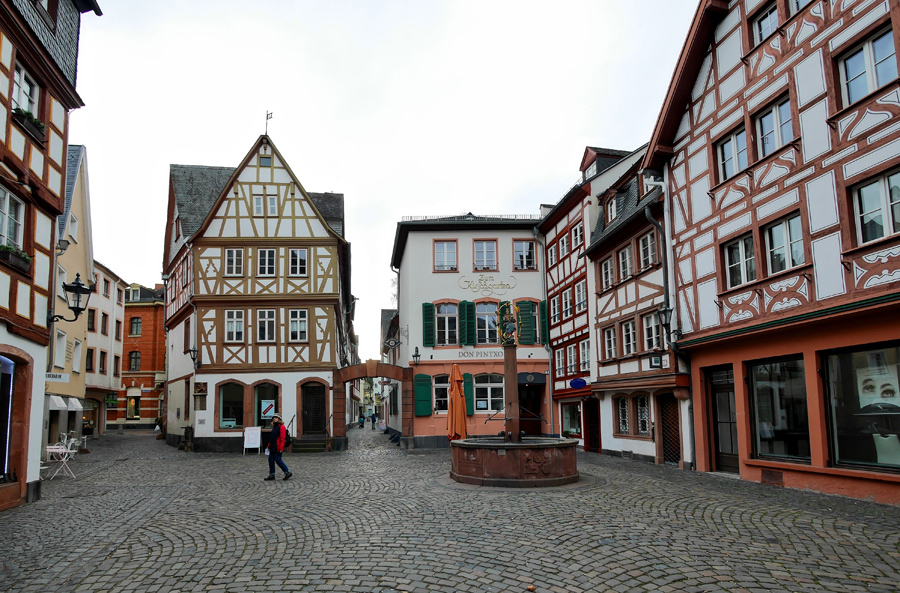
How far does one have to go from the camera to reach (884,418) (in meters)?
11.1

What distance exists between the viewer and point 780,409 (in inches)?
540

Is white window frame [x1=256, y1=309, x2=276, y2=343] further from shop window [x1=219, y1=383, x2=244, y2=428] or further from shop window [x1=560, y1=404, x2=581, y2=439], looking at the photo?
shop window [x1=560, y1=404, x2=581, y2=439]

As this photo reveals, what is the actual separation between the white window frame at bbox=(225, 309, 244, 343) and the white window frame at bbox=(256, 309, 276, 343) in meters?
0.63

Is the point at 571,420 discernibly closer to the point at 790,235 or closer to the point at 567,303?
the point at 567,303

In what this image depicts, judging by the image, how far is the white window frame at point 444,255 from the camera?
28.4 m

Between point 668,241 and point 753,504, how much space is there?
8217 millimetres

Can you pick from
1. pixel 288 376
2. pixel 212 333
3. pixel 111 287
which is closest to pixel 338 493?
pixel 288 376

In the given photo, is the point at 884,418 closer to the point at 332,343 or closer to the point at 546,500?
the point at 546,500

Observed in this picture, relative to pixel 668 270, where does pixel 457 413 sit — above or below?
below

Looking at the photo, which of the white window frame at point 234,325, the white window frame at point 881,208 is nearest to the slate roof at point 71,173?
the white window frame at point 234,325

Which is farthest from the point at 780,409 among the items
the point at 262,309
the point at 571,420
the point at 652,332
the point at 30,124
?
the point at 262,309

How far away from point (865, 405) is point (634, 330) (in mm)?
8437

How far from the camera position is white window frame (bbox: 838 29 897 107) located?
35.9 feet

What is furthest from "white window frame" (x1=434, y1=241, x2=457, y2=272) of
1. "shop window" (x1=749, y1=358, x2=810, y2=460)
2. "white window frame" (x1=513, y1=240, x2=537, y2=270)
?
"shop window" (x1=749, y1=358, x2=810, y2=460)
